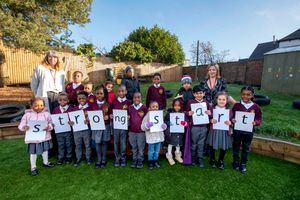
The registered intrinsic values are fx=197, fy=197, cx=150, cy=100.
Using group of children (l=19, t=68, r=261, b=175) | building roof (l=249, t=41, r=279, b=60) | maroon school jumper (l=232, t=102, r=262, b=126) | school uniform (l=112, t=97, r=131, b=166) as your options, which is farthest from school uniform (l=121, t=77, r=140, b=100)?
building roof (l=249, t=41, r=279, b=60)

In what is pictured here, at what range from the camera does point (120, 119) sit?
11.8ft

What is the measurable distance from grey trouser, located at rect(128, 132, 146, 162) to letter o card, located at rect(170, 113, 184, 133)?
575 mm

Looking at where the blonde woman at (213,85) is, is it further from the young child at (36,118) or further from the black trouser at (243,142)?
the young child at (36,118)

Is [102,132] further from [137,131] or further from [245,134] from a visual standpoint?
[245,134]

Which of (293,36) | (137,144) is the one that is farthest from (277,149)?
(293,36)

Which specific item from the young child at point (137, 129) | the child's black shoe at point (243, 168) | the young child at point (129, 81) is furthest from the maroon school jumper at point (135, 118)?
the child's black shoe at point (243, 168)

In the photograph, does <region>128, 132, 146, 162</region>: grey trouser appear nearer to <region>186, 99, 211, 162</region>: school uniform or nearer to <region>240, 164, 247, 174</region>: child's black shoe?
<region>186, 99, 211, 162</region>: school uniform

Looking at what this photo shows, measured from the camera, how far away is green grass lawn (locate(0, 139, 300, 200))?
2.86 m

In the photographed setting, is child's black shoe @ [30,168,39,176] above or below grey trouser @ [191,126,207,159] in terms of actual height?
below

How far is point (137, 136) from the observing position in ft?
11.9

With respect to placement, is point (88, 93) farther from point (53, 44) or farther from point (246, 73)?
point (246, 73)

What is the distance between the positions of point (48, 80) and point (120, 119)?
64.4 inches

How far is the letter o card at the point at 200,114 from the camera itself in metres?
3.56

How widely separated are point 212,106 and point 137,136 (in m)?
1.52
